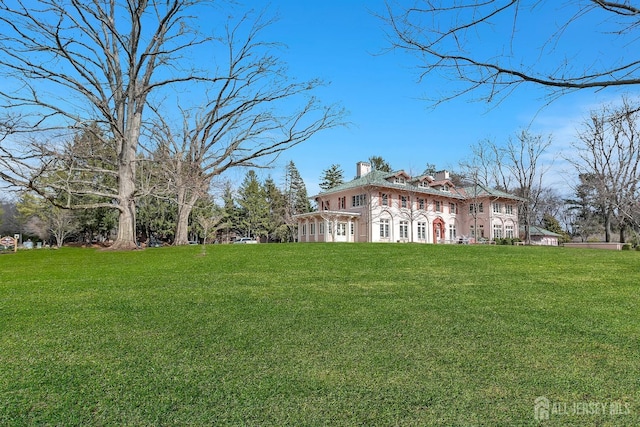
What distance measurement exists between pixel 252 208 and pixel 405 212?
2044 cm

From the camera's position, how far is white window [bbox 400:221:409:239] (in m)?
33.4

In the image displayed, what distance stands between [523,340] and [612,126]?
2.75 meters

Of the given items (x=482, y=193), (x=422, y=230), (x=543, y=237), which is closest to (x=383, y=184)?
(x=422, y=230)

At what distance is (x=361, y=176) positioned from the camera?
3616 centimetres

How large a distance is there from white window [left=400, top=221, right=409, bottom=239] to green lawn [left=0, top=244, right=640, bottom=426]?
26032 mm

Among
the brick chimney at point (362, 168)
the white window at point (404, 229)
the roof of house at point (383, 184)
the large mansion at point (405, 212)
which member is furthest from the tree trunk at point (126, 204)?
the brick chimney at point (362, 168)

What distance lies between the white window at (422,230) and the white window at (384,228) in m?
4.00

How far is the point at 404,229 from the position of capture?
33.6 m

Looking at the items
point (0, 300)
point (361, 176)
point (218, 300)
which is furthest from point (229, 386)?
point (361, 176)

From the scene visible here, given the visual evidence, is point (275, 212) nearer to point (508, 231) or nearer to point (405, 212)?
point (405, 212)

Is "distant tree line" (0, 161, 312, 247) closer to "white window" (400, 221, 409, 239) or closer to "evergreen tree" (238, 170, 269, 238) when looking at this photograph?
"evergreen tree" (238, 170, 269, 238)

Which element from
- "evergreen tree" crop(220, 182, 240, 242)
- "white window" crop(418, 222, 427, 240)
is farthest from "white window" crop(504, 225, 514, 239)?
"evergreen tree" crop(220, 182, 240, 242)

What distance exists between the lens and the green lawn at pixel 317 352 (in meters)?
2.72

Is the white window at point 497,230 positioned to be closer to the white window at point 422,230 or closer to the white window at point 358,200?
the white window at point 422,230
